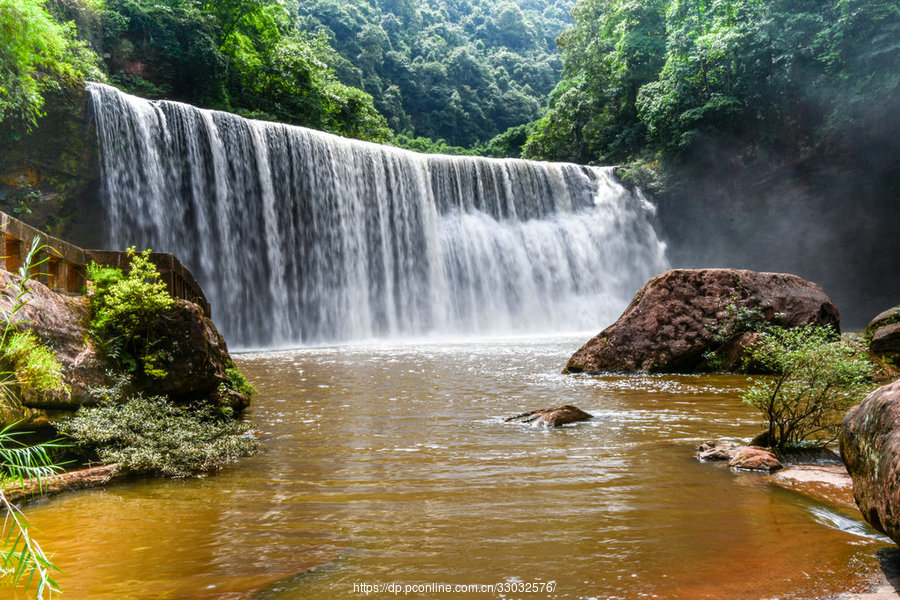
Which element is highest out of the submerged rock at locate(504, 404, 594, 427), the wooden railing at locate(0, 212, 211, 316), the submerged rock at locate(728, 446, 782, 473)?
the wooden railing at locate(0, 212, 211, 316)

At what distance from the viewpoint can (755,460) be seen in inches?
172

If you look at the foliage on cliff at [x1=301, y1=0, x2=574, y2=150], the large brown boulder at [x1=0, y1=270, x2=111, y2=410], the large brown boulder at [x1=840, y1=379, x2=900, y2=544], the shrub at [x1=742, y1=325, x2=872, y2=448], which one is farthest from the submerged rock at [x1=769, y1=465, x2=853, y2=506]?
the foliage on cliff at [x1=301, y1=0, x2=574, y2=150]

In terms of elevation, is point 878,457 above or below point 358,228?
below

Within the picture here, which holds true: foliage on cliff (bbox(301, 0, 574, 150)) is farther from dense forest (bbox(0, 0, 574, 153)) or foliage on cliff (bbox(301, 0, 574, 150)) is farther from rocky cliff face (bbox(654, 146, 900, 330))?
rocky cliff face (bbox(654, 146, 900, 330))

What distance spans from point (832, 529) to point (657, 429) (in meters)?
2.68

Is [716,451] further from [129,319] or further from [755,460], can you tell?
[129,319]

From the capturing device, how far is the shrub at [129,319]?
5.64 meters

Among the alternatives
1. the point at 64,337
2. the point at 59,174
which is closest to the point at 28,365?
the point at 64,337

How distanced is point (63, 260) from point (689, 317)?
995 centimetres

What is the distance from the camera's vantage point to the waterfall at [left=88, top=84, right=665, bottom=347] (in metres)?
18.3

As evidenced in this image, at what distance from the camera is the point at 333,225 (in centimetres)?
2166

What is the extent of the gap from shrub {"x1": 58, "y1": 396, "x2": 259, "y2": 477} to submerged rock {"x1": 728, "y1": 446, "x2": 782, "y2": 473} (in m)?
4.12

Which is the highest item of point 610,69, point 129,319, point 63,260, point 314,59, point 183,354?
point 610,69

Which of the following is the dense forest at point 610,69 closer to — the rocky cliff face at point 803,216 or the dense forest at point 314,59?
the dense forest at point 314,59
